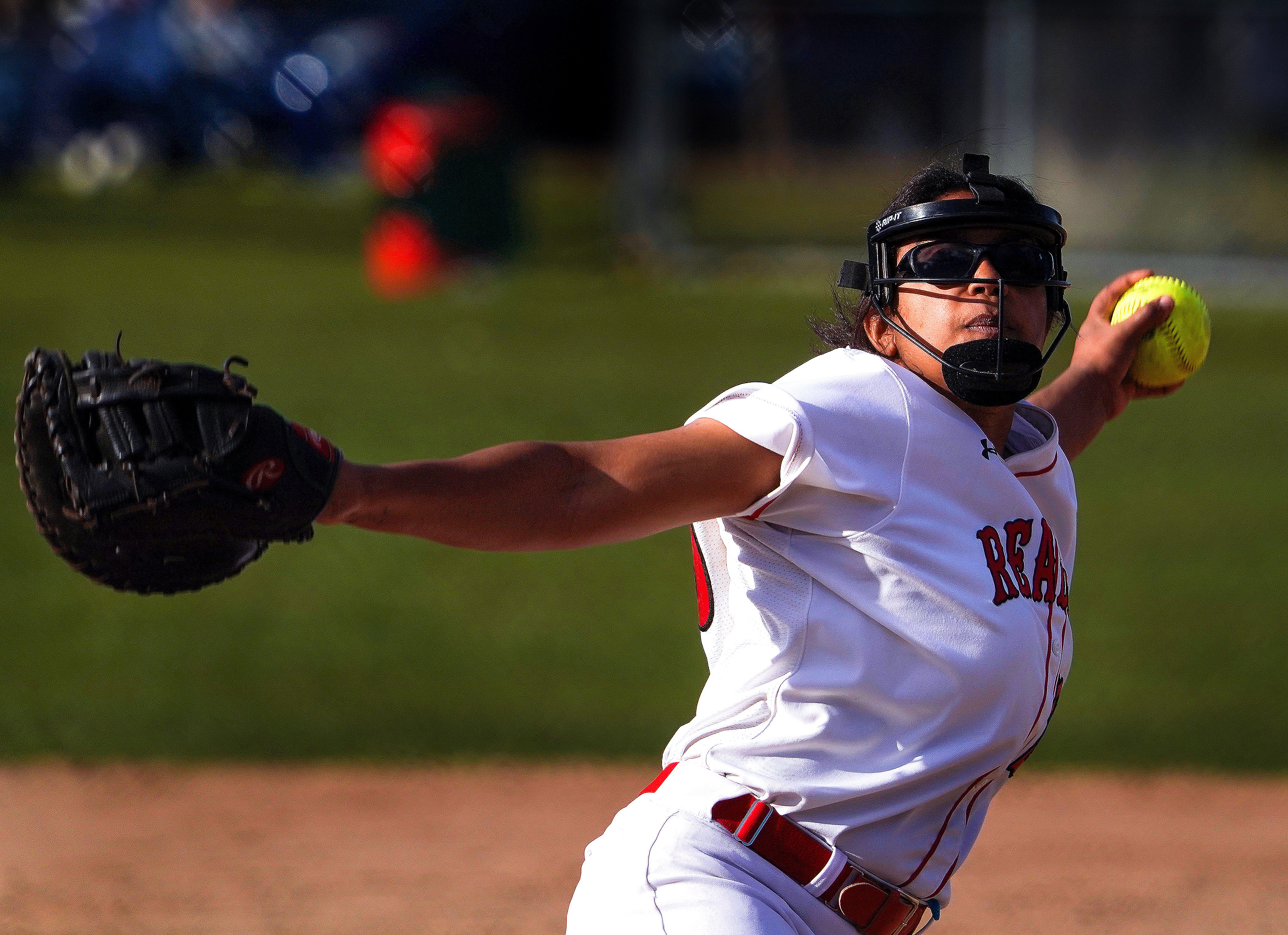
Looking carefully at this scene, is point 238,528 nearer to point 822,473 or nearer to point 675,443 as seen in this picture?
point 675,443

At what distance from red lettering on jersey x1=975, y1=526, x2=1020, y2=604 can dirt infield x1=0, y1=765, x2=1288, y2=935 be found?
2.22 meters

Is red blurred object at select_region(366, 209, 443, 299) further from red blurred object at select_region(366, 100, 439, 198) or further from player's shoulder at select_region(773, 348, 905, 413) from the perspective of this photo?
player's shoulder at select_region(773, 348, 905, 413)

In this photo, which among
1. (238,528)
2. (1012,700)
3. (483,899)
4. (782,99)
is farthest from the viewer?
(782,99)

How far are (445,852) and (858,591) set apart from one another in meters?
2.90

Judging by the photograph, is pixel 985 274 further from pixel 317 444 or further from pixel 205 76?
pixel 205 76

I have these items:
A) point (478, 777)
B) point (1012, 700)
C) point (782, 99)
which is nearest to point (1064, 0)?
point (782, 99)

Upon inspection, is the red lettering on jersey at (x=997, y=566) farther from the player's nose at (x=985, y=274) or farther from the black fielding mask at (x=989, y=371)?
the player's nose at (x=985, y=274)

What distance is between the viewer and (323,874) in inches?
175

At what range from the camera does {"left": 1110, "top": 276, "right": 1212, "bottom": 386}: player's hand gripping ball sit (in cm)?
305

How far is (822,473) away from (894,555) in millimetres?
174

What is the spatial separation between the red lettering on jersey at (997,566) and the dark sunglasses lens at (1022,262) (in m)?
0.38

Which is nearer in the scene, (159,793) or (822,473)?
(822,473)

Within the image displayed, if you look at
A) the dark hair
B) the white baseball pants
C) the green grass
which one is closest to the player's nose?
the dark hair

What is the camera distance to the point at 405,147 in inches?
656
